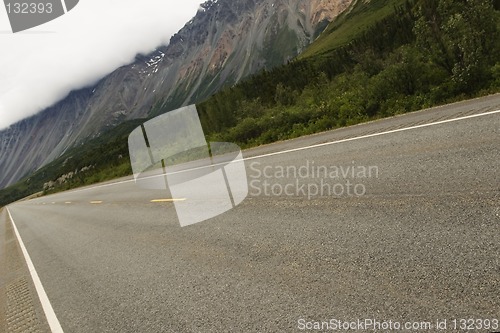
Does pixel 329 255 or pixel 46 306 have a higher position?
pixel 329 255

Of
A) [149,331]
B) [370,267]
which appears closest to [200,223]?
[149,331]

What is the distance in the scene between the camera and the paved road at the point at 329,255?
10.7 feet

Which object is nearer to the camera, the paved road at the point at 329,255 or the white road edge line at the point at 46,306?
the paved road at the point at 329,255

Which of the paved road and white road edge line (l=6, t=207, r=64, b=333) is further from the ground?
the paved road

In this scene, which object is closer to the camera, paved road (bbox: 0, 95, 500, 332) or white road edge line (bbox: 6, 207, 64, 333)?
paved road (bbox: 0, 95, 500, 332)

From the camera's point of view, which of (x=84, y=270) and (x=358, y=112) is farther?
(x=358, y=112)

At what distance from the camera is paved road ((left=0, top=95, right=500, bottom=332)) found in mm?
3268

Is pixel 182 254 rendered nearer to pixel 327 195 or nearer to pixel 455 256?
pixel 327 195

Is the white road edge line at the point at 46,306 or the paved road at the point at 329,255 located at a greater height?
the paved road at the point at 329,255

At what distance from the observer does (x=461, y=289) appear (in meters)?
2.99

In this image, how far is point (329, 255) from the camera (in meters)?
4.30

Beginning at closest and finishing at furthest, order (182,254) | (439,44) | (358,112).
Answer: (182,254)
(439,44)
(358,112)

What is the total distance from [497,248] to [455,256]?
38cm

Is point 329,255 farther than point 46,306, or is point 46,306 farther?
point 46,306
